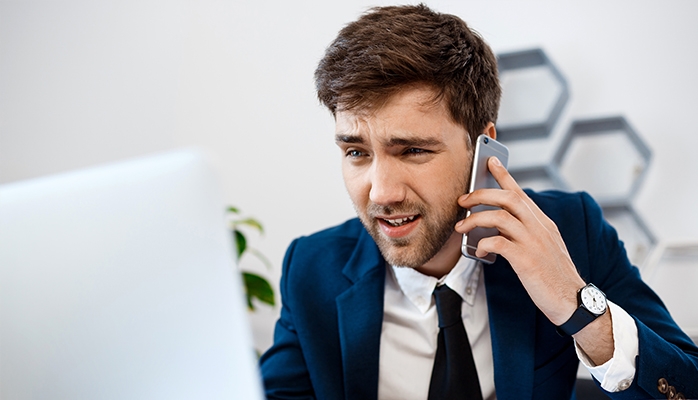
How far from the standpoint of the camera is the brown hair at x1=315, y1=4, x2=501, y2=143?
1253mm

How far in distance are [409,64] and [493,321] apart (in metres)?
0.58

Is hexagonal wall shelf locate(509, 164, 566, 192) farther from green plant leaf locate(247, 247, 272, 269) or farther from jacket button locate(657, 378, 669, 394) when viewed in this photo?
jacket button locate(657, 378, 669, 394)

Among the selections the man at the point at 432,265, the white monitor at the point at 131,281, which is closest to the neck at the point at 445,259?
the man at the point at 432,265

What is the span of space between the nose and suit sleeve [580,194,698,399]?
463mm

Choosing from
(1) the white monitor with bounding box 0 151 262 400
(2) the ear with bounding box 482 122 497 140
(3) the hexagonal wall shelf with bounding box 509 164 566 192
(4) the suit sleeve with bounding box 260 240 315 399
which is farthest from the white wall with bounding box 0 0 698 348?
(1) the white monitor with bounding box 0 151 262 400

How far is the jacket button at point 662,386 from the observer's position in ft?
3.58

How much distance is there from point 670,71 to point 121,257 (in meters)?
2.29

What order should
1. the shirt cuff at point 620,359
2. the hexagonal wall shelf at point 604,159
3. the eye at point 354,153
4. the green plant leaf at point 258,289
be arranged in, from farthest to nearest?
the green plant leaf at point 258,289
the hexagonal wall shelf at point 604,159
the eye at point 354,153
the shirt cuff at point 620,359

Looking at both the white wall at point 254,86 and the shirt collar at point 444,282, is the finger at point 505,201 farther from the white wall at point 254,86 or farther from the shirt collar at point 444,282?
the white wall at point 254,86

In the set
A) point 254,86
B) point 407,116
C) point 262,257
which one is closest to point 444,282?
point 407,116

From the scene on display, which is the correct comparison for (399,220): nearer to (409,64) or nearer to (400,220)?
(400,220)

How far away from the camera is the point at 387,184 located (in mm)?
1251

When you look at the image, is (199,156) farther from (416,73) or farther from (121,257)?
(416,73)

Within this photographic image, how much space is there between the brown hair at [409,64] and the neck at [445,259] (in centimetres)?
25
